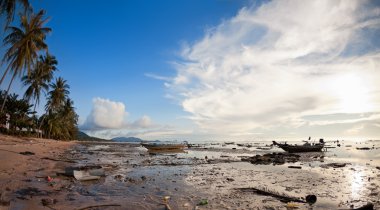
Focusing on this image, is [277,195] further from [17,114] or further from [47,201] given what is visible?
[17,114]

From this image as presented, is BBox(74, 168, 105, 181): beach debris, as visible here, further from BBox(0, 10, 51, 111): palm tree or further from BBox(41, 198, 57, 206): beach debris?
BBox(0, 10, 51, 111): palm tree

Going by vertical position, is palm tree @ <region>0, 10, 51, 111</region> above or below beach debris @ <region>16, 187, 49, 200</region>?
above

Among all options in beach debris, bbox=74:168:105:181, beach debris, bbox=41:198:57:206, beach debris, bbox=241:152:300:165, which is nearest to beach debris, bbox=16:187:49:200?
beach debris, bbox=41:198:57:206

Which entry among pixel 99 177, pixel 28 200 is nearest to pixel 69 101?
pixel 99 177

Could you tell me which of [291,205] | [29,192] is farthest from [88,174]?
[291,205]

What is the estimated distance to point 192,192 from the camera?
1226cm

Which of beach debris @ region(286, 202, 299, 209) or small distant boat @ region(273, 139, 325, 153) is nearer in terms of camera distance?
beach debris @ region(286, 202, 299, 209)

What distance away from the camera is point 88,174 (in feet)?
46.8

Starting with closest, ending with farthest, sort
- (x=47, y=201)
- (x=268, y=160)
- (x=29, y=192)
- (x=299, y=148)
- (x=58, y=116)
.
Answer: (x=47, y=201) → (x=29, y=192) → (x=268, y=160) → (x=299, y=148) → (x=58, y=116)

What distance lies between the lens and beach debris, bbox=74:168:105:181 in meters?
13.7

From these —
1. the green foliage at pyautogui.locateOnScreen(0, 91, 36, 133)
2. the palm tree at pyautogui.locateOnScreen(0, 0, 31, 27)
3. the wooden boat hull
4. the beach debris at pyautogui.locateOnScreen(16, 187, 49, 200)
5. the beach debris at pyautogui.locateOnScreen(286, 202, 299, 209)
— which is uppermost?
the palm tree at pyautogui.locateOnScreen(0, 0, 31, 27)

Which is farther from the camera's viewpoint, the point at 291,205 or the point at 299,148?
the point at 299,148

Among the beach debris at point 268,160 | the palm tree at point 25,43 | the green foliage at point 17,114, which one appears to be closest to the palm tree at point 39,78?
the green foliage at point 17,114

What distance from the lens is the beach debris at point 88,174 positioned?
13696mm
